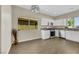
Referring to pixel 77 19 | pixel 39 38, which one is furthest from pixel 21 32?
pixel 77 19

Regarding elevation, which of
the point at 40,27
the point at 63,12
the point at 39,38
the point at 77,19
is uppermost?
the point at 63,12

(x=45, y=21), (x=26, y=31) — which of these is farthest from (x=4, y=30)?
(x=26, y=31)

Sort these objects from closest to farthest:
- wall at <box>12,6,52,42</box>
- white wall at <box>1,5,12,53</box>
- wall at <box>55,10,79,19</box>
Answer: white wall at <box>1,5,12,53</box>
wall at <box>55,10,79,19</box>
wall at <box>12,6,52,42</box>

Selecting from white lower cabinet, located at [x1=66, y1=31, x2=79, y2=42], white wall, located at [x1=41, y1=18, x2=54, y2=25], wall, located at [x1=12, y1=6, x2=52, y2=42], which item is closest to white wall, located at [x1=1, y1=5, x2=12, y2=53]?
wall, located at [x1=12, y1=6, x2=52, y2=42]

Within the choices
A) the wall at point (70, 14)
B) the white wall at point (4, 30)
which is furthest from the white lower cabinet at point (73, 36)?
the white wall at point (4, 30)

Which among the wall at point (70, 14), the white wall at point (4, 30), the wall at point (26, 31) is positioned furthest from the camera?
the wall at point (26, 31)

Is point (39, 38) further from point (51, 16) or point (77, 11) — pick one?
point (77, 11)

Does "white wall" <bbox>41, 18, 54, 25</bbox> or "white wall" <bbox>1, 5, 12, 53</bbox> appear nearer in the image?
"white wall" <bbox>1, 5, 12, 53</bbox>

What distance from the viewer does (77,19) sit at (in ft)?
8.86

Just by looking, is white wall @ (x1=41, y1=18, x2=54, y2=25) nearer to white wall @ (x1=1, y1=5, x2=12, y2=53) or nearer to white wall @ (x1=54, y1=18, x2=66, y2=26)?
white wall @ (x1=54, y1=18, x2=66, y2=26)

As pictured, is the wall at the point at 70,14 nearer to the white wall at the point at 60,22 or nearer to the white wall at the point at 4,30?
the white wall at the point at 60,22

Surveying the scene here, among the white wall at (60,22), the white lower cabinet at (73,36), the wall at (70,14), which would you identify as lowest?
the white lower cabinet at (73,36)
